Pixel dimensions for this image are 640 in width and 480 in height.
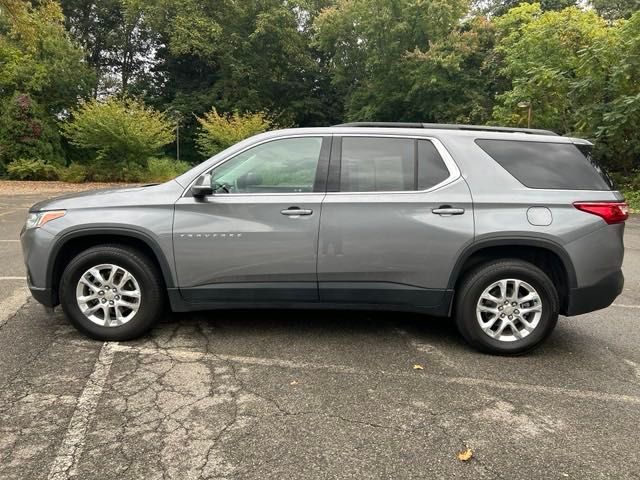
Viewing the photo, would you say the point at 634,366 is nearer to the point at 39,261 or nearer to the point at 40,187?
the point at 39,261

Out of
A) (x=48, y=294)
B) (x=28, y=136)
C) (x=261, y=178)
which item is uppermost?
(x=28, y=136)

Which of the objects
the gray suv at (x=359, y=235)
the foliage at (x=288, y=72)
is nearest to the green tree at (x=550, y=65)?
the foliage at (x=288, y=72)

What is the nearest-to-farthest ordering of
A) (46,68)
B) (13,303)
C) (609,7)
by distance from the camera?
(13,303), (46,68), (609,7)

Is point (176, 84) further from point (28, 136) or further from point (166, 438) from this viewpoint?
point (166, 438)

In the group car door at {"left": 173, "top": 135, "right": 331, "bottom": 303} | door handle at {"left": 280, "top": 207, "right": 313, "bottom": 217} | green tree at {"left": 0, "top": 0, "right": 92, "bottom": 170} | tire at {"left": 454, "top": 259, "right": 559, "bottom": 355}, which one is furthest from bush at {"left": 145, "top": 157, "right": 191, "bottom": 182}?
tire at {"left": 454, "top": 259, "right": 559, "bottom": 355}

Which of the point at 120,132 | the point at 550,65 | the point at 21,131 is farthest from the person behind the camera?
the point at 21,131

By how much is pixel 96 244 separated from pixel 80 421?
162 centimetres

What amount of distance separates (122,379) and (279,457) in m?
1.40

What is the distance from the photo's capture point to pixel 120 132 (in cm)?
2162

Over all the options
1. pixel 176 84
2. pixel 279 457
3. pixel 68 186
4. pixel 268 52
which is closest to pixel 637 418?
pixel 279 457

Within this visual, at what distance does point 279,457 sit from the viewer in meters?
2.68

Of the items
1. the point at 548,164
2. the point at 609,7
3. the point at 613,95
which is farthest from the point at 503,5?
the point at 548,164

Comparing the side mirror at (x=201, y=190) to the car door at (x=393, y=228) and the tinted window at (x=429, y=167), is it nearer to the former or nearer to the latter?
the car door at (x=393, y=228)

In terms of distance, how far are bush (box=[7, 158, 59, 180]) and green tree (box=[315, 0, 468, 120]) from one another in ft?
55.8
